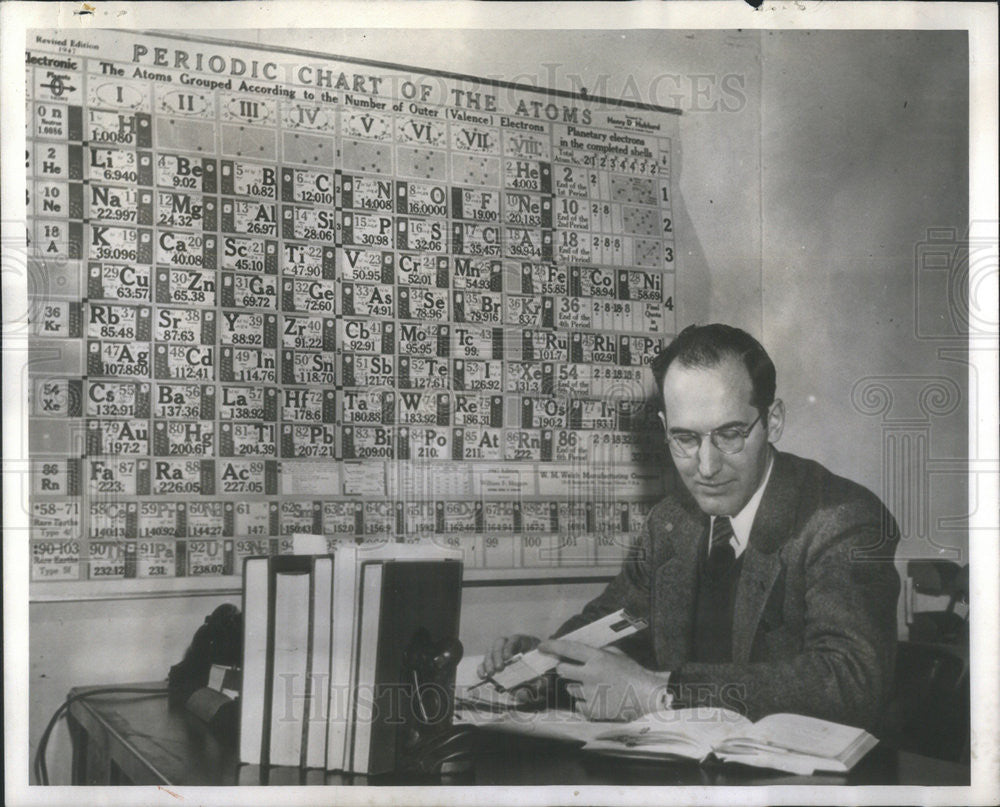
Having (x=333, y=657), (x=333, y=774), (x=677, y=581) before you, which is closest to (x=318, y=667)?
(x=333, y=657)

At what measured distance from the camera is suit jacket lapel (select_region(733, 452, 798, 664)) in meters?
1.17

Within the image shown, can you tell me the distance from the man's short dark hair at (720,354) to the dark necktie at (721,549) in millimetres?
157

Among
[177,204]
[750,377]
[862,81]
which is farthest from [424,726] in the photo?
[862,81]

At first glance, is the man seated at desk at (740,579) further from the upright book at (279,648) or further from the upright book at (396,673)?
the upright book at (279,648)

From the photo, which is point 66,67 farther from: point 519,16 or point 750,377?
point 750,377

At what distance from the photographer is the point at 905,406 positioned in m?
1.22

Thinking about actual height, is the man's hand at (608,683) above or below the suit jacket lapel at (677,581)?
below

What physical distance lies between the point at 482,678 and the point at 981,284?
0.87m

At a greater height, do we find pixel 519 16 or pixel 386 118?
pixel 519 16

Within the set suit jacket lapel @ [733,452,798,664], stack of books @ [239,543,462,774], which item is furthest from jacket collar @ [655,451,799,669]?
stack of books @ [239,543,462,774]

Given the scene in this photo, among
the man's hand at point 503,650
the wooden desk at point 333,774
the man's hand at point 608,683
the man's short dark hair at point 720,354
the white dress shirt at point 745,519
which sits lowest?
the wooden desk at point 333,774

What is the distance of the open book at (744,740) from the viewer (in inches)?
45.1

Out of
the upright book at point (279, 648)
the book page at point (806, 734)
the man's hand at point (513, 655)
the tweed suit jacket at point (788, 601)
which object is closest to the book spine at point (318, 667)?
the upright book at point (279, 648)

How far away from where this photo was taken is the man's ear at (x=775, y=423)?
1.20 metres
